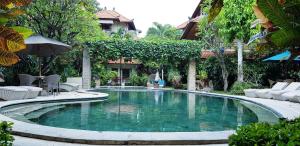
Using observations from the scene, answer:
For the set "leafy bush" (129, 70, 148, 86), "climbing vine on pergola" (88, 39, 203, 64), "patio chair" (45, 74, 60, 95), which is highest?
"climbing vine on pergola" (88, 39, 203, 64)

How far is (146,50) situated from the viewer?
2200 centimetres

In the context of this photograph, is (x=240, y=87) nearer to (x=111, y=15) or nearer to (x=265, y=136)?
(x=265, y=136)

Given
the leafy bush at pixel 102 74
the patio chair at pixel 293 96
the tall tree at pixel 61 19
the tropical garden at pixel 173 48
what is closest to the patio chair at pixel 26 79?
the tropical garden at pixel 173 48

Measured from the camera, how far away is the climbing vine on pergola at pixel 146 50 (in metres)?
21.5

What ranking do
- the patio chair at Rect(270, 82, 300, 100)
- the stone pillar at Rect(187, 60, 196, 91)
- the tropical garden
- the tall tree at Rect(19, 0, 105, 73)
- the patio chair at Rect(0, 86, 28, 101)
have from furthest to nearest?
the stone pillar at Rect(187, 60, 196, 91) < the tropical garden < the tall tree at Rect(19, 0, 105, 73) < the patio chair at Rect(270, 82, 300, 100) < the patio chair at Rect(0, 86, 28, 101)

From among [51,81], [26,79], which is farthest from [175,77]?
[26,79]

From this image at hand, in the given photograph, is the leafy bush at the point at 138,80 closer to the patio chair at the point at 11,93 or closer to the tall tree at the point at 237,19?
the tall tree at the point at 237,19

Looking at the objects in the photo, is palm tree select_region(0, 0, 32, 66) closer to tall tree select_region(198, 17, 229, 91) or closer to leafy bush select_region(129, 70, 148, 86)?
tall tree select_region(198, 17, 229, 91)

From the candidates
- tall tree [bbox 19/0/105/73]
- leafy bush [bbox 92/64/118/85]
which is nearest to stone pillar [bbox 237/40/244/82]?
tall tree [bbox 19/0/105/73]

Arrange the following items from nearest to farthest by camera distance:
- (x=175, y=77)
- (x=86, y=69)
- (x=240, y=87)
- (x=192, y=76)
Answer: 1. (x=240, y=87)
2. (x=86, y=69)
3. (x=192, y=76)
4. (x=175, y=77)

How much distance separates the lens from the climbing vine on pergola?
2155 cm

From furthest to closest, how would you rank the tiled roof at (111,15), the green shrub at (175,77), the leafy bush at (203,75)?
the tiled roof at (111,15) < the green shrub at (175,77) < the leafy bush at (203,75)

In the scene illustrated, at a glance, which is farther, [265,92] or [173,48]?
[173,48]

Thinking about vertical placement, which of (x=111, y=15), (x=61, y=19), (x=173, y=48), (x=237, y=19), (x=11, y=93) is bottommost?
(x=11, y=93)
